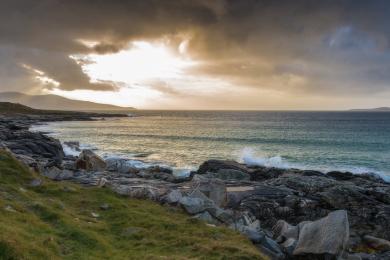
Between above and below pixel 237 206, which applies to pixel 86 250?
above

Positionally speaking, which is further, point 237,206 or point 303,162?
point 303,162

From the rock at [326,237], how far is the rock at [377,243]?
529cm

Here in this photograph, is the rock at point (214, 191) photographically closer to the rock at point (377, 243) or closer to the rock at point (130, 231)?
the rock at point (130, 231)

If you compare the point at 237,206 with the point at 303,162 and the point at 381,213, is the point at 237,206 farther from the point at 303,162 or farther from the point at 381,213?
the point at 303,162

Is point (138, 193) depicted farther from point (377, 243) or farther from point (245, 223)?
point (377, 243)

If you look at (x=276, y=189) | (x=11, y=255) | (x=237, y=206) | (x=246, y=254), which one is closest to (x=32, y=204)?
(x=11, y=255)

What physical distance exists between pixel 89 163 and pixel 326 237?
25.5 meters

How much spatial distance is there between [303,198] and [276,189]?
6.69 ft

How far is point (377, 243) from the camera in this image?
18922 millimetres

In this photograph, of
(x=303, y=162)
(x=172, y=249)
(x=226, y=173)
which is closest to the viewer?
(x=172, y=249)

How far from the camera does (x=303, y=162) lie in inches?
2330

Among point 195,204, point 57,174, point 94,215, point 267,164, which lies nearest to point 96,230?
point 94,215

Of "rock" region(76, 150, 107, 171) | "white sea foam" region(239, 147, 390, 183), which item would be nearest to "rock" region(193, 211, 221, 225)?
"rock" region(76, 150, 107, 171)

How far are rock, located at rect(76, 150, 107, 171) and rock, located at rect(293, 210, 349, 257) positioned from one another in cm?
2365
